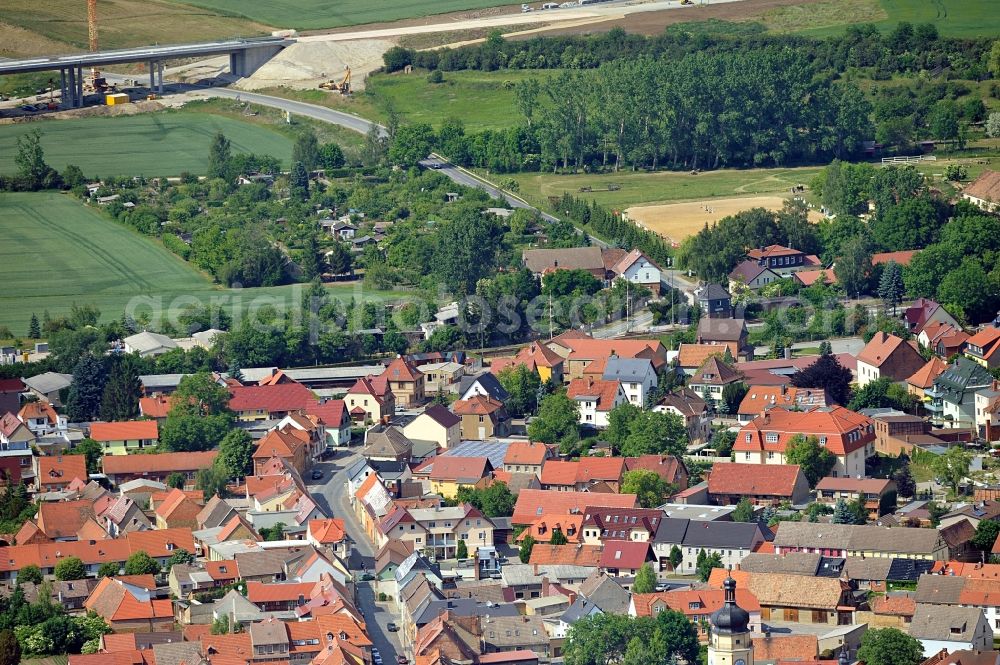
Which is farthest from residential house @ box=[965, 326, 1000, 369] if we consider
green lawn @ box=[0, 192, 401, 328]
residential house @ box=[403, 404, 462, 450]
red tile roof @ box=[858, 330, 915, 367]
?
green lawn @ box=[0, 192, 401, 328]

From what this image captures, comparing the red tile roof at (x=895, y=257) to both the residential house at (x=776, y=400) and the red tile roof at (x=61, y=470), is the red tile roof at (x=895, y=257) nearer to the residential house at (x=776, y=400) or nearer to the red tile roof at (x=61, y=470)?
the residential house at (x=776, y=400)

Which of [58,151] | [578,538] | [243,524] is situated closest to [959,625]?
[578,538]

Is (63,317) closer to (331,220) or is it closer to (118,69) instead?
(331,220)

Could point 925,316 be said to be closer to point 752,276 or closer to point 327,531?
point 752,276

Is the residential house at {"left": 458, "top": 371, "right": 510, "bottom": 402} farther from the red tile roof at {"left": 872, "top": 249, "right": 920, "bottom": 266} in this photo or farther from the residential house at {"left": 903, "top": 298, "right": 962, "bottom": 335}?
the red tile roof at {"left": 872, "top": 249, "right": 920, "bottom": 266}

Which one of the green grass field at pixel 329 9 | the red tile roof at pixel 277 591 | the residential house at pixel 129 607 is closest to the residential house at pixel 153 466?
the residential house at pixel 129 607
